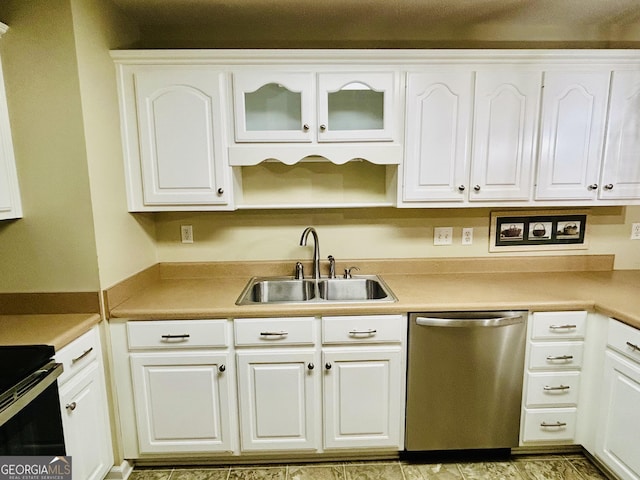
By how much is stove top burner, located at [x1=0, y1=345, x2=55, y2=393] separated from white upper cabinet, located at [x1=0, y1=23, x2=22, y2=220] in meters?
0.57

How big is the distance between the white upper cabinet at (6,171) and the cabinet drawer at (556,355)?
246 centimetres

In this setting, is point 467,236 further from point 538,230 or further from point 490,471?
point 490,471

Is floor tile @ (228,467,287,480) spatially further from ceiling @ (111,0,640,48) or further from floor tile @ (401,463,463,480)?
ceiling @ (111,0,640,48)

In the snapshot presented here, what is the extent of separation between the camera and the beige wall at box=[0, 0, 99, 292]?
57.9 inches

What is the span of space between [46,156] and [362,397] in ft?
5.98

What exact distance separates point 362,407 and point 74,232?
159 cm

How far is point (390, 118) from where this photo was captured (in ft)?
6.18

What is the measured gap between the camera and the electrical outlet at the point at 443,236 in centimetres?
229

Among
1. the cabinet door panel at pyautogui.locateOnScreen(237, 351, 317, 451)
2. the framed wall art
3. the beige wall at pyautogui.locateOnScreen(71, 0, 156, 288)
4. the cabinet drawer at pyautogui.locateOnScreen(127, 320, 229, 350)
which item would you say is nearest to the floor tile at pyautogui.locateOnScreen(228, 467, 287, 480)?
the cabinet door panel at pyautogui.locateOnScreen(237, 351, 317, 451)

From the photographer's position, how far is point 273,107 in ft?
6.21

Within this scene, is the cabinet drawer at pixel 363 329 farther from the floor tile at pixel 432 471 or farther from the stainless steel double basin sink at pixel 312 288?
the floor tile at pixel 432 471

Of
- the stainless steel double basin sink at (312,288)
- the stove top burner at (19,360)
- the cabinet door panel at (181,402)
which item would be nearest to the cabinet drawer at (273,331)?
the cabinet door panel at (181,402)

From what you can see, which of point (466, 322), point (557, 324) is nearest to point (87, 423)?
point (466, 322)

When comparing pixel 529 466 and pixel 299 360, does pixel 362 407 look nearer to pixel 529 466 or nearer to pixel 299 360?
Answer: pixel 299 360
